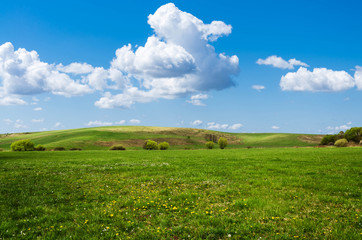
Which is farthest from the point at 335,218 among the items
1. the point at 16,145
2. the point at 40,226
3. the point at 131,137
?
the point at 131,137

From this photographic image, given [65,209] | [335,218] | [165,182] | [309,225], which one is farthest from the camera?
[165,182]

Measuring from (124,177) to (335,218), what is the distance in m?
14.9

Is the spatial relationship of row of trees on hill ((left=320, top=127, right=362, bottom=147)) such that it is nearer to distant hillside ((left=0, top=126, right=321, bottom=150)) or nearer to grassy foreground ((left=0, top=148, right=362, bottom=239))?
distant hillside ((left=0, top=126, right=321, bottom=150))

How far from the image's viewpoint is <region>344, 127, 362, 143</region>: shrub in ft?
278

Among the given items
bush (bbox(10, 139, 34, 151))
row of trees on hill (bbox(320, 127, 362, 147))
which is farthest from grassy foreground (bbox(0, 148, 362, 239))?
row of trees on hill (bbox(320, 127, 362, 147))

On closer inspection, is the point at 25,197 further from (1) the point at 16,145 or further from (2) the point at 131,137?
(2) the point at 131,137

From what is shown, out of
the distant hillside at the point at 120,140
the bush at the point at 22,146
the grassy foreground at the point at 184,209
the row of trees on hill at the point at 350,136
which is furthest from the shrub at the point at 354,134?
the bush at the point at 22,146

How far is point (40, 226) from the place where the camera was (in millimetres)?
9211

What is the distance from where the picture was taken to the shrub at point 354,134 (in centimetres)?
8475

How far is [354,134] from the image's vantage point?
86938mm

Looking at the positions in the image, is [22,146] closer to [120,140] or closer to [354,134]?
[120,140]

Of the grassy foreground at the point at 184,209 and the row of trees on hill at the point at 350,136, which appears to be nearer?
the grassy foreground at the point at 184,209

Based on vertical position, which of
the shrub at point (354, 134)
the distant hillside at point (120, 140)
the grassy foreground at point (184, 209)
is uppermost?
the shrub at point (354, 134)

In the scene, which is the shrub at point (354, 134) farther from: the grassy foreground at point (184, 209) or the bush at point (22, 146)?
the bush at point (22, 146)
